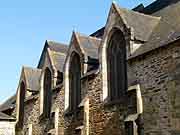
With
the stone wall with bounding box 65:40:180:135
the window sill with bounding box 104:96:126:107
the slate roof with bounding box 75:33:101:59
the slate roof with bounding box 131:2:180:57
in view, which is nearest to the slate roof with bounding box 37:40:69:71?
the slate roof with bounding box 75:33:101:59

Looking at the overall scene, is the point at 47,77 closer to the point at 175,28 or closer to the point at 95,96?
the point at 95,96

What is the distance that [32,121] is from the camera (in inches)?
1054

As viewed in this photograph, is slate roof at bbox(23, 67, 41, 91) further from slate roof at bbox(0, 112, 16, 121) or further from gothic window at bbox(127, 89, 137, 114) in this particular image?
gothic window at bbox(127, 89, 137, 114)

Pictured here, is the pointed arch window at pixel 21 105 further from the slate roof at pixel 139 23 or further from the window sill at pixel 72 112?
the slate roof at pixel 139 23

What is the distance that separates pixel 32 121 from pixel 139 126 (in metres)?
13.3

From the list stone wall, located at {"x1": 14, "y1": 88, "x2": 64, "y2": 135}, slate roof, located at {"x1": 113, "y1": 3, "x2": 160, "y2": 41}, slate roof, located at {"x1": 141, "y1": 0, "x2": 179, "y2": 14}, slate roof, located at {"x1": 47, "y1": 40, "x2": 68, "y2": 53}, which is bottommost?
stone wall, located at {"x1": 14, "y1": 88, "x2": 64, "y2": 135}

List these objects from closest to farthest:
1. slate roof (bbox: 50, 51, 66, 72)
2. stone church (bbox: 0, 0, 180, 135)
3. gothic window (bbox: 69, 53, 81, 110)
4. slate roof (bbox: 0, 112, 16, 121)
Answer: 1. stone church (bbox: 0, 0, 180, 135)
2. gothic window (bbox: 69, 53, 81, 110)
3. slate roof (bbox: 50, 51, 66, 72)
4. slate roof (bbox: 0, 112, 16, 121)

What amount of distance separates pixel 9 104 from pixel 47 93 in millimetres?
7669

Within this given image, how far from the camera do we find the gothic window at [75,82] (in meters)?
22.1

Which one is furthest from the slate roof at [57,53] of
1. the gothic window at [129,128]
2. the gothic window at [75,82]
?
the gothic window at [129,128]

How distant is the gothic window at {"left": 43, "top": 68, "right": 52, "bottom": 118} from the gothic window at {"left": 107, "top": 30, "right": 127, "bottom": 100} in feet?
25.5

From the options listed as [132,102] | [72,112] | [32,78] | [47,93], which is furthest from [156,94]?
[32,78]

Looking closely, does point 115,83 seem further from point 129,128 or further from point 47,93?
point 47,93

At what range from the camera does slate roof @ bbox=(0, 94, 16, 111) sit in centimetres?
3124
